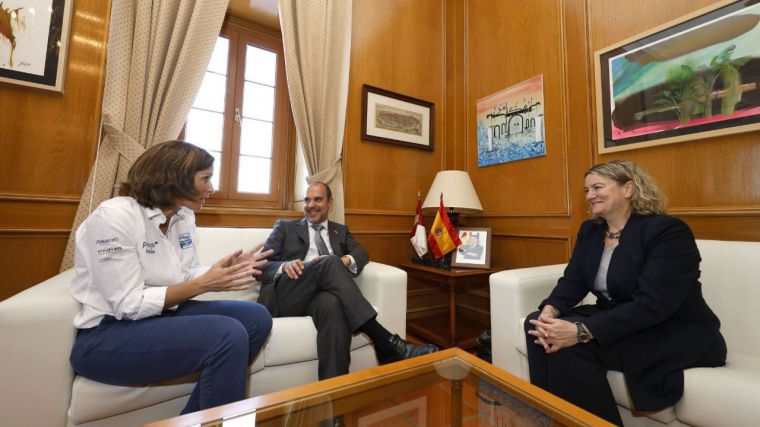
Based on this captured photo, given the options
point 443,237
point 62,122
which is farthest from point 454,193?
point 62,122

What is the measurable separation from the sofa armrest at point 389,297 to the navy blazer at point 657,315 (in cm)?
86

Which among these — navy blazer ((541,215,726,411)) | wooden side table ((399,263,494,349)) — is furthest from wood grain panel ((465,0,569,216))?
navy blazer ((541,215,726,411))

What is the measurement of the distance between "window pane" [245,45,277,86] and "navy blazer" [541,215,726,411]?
8.58ft

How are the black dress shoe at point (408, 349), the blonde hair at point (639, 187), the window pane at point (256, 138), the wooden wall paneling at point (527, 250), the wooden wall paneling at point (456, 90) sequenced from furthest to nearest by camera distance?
the wooden wall paneling at point (456, 90), the window pane at point (256, 138), the wooden wall paneling at point (527, 250), the black dress shoe at point (408, 349), the blonde hair at point (639, 187)

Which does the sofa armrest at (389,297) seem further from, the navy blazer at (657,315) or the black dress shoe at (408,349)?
the navy blazer at (657,315)

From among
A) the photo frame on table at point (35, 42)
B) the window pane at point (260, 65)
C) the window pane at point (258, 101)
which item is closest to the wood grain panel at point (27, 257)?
the photo frame on table at point (35, 42)

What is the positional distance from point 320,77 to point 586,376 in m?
2.43

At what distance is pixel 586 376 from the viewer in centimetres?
110

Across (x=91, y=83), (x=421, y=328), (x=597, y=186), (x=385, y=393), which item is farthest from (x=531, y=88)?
(x=91, y=83)

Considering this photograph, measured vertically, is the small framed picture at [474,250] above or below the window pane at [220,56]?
below

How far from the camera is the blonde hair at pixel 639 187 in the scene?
4.31 ft

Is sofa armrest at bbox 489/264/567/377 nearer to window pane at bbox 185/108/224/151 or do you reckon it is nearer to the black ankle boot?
the black ankle boot

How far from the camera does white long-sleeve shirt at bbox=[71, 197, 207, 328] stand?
3.31 feet

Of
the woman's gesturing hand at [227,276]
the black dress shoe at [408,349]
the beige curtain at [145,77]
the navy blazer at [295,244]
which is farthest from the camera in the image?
the navy blazer at [295,244]
